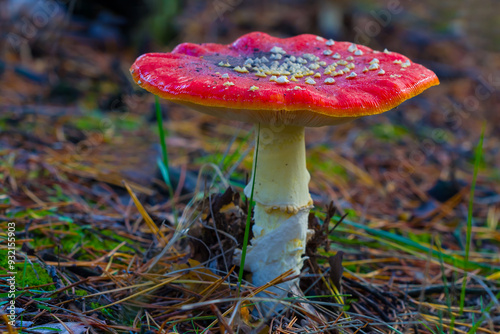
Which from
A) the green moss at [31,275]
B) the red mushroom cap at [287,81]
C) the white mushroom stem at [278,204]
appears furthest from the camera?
the white mushroom stem at [278,204]

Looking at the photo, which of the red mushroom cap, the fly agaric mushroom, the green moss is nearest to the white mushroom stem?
the fly agaric mushroom

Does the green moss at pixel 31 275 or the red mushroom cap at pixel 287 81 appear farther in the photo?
→ the green moss at pixel 31 275

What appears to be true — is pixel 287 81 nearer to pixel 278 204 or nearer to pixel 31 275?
pixel 278 204

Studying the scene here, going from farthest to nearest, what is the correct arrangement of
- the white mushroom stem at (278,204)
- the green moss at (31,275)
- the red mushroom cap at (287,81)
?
the white mushroom stem at (278,204)
the green moss at (31,275)
the red mushroom cap at (287,81)

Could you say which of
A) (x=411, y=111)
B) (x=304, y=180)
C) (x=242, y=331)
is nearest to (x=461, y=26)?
(x=411, y=111)

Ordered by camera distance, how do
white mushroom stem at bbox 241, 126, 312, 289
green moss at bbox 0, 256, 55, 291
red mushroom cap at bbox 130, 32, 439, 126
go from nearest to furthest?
red mushroom cap at bbox 130, 32, 439, 126, green moss at bbox 0, 256, 55, 291, white mushroom stem at bbox 241, 126, 312, 289

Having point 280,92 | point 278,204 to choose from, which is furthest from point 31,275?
point 280,92

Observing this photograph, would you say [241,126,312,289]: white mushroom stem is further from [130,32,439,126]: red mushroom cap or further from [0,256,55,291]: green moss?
[0,256,55,291]: green moss

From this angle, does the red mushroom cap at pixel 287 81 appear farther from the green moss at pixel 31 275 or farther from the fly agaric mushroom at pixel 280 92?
the green moss at pixel 31 275

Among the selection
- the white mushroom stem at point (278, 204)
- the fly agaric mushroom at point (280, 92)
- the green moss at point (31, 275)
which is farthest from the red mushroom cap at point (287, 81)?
the green moss at point (31, 275)
